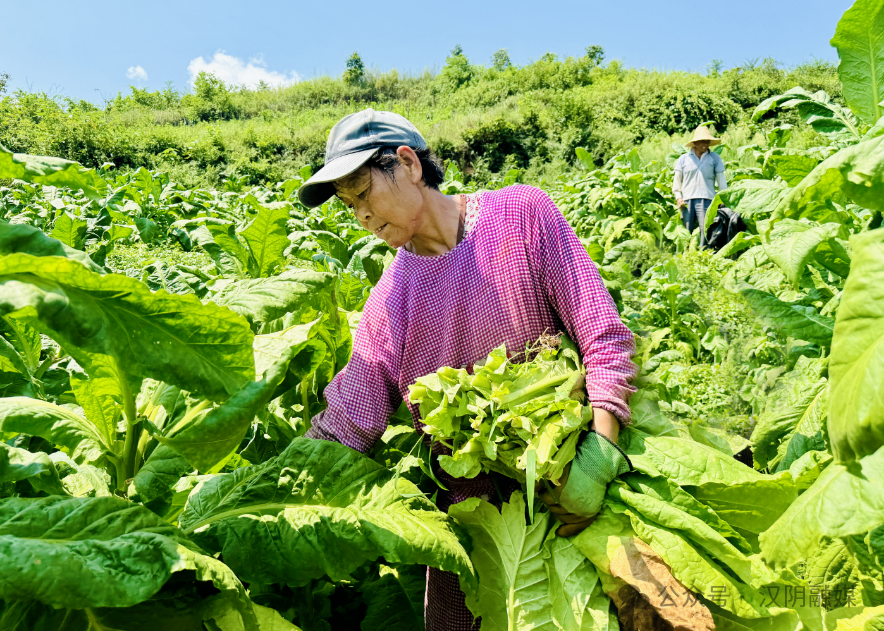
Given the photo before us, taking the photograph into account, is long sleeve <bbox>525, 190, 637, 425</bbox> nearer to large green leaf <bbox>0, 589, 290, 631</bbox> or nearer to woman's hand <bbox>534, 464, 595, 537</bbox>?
woman's hand <bbox>534, 464, 595, 537</bbox>

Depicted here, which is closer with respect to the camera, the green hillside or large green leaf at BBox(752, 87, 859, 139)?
large green leaf at BBox(752, 87, 859, 139)

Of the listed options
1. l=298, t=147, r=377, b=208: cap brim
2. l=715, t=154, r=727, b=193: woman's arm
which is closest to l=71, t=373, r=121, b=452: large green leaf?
l=298, t=147, r=377, b=208: cap brim

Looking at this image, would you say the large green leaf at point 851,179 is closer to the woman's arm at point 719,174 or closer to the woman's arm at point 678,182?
the woman's arm at point 719,174

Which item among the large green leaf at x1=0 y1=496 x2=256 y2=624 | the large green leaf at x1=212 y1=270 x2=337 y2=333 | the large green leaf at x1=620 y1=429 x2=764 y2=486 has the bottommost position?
the large green leaf at x1=620 y1=429 x2=764 y2=486

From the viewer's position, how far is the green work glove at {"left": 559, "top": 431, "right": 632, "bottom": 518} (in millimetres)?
1576

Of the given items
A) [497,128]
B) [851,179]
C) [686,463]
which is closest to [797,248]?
[686,463]

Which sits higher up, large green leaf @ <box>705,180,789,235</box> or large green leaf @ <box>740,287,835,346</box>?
large green leaf @ <box>705,180,789,235</box>

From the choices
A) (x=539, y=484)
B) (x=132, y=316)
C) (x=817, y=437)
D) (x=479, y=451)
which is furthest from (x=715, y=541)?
(x=132, y=316)

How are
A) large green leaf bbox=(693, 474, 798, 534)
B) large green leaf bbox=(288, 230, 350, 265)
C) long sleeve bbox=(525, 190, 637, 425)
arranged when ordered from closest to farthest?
large green leaf bbox=(693, 474, 798, 534), long sleeve bbox=(525, 190, 637, 425), large green leaf bbox=(288, 230, 350, 265)

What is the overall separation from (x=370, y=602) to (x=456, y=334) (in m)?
1.04

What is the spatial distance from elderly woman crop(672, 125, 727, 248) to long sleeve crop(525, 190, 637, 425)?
7091 mm

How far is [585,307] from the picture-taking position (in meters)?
1.82

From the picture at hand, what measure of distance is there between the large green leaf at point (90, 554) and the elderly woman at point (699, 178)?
824cm

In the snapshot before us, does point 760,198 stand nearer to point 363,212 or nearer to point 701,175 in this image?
point 363,212
